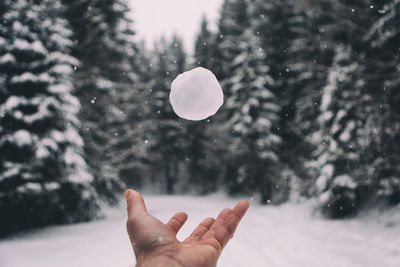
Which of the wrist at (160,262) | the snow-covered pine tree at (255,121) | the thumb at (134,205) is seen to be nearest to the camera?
the wrist at (160,262)

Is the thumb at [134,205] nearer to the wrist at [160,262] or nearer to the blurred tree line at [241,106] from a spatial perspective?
the wrist at [160,262]

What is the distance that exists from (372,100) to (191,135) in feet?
51.5

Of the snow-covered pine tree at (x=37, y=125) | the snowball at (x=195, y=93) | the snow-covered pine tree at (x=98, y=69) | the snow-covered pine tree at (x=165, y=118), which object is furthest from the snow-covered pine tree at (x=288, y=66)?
the snowball at (x=195, y=93)

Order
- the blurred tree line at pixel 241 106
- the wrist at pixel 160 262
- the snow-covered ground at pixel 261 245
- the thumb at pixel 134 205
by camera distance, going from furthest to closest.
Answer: the blurred tree line at pixel 241 106 → the snow-covered ground at pixel 261 245 → the thumb at pixel 134 205 → the wrist at pixel 160 262

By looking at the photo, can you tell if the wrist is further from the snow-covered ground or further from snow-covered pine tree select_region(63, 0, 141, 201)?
snow-covered pine tree select_region(63, 0, 141, 201)

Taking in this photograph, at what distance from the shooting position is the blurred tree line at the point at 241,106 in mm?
7359

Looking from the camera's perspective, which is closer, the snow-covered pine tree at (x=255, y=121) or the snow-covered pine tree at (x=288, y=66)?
the snow-covered pine tree at (x=255, y=121)

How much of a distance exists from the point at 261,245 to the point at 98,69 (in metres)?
9.23

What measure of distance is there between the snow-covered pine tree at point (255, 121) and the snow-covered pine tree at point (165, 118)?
8289 mm

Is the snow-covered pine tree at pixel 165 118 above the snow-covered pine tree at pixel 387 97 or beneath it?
above

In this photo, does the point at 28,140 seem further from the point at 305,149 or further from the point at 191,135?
the point at 191,135

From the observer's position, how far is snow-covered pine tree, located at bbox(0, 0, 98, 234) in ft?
23.0

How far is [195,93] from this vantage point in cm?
355

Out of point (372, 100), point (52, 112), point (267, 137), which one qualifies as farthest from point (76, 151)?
point (267, 137)
